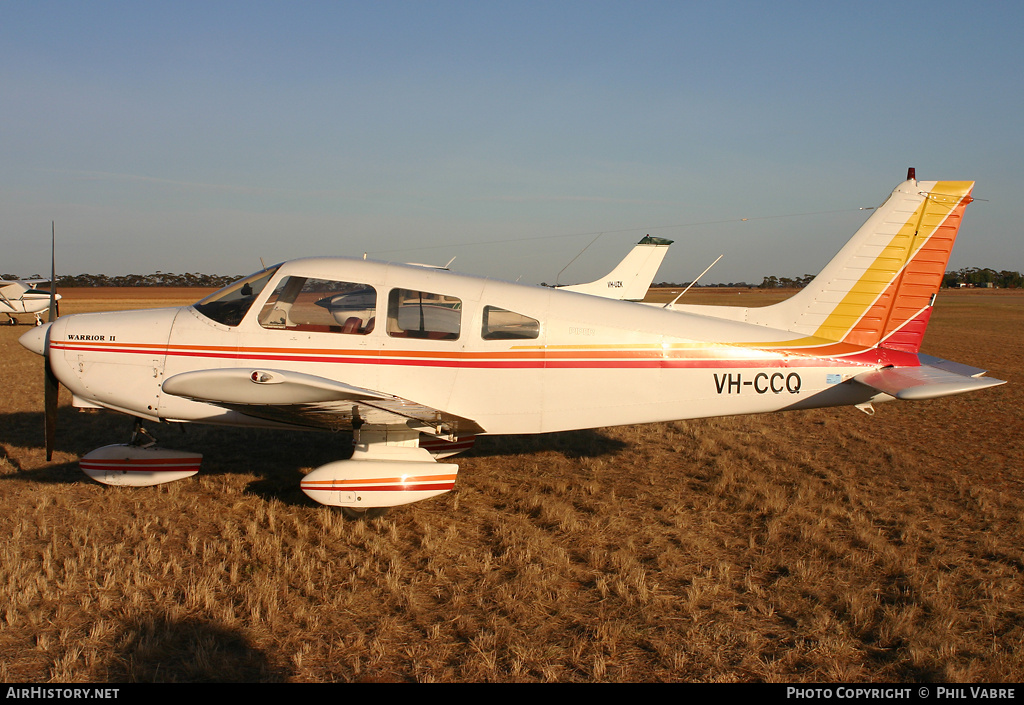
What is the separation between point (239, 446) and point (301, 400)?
3.89 meters

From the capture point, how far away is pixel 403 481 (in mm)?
5062

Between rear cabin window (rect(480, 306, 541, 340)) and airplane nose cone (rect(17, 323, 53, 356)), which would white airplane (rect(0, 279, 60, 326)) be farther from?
rear cabin window (rect(480, 306, 541, 340))

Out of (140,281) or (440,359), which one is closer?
(440,359)

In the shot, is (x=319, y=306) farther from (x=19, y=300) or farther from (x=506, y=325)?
(x=19, y=300)

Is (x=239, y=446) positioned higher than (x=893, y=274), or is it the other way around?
(x=893, y=274)

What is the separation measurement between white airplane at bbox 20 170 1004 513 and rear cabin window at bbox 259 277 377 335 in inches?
0.4

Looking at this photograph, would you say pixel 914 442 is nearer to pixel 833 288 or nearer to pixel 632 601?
pixel 833 288

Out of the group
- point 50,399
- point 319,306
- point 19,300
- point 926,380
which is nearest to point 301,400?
point 319,306

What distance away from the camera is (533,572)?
4410mm

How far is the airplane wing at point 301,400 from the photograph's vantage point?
4270 millimetres

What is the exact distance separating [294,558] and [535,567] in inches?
72.8

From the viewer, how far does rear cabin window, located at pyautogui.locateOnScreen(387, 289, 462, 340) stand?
17.6 feet

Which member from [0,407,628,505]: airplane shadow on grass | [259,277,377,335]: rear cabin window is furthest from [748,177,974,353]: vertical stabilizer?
[259,277,377,335]: rear cabin window

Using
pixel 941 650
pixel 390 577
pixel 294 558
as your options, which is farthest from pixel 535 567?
pixel 941 650
